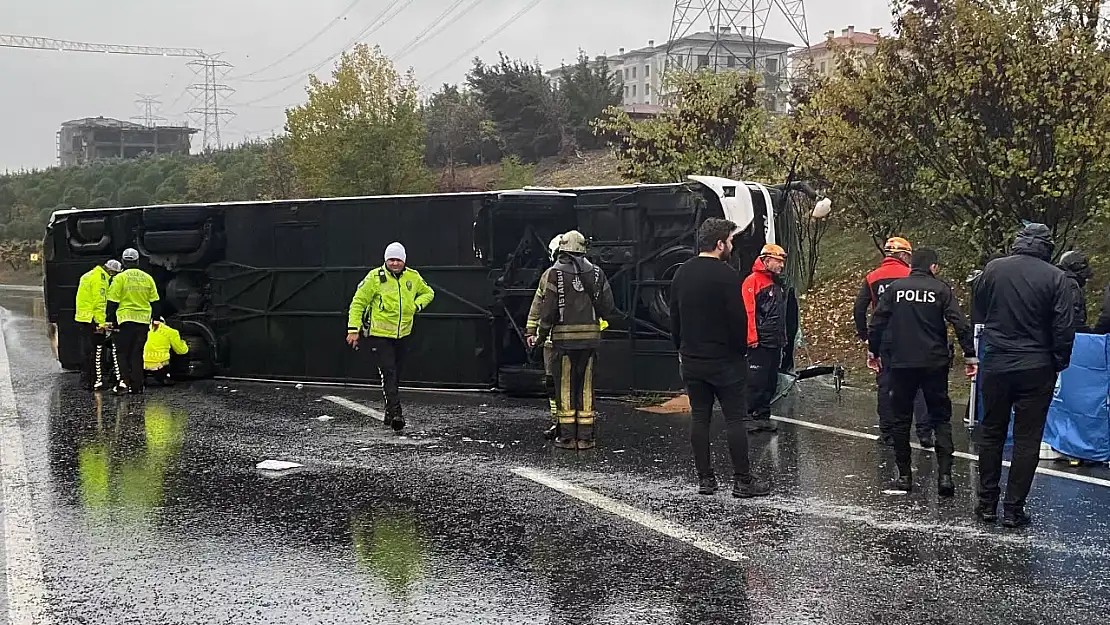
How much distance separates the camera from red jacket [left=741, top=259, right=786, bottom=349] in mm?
9648

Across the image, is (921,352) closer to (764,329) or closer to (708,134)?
(764,329)

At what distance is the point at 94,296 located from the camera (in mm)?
13031

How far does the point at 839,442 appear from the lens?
9.34 m

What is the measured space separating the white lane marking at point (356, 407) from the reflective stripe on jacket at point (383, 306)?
114cm

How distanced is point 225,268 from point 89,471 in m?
5.75

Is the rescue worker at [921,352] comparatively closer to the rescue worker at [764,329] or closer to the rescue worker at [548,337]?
the rescue worker at [764,329]

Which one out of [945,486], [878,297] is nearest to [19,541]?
[945,486]

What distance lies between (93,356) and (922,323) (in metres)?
10.1

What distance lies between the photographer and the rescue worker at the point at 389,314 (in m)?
9.94

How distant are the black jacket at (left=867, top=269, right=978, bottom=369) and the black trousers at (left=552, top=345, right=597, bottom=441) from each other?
255 cm

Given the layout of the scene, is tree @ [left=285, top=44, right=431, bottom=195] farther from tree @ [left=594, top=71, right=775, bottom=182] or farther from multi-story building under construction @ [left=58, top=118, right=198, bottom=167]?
multi-story building under construction @ [left=58, top=118, right=198, bottom=167]

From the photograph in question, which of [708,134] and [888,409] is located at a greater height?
[708,134]

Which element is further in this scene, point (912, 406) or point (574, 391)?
point (574, 391)

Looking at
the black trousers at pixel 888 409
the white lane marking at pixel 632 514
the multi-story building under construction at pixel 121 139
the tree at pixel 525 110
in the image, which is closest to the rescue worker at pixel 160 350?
the white lane marking at pixel 632 514
